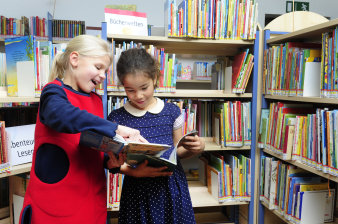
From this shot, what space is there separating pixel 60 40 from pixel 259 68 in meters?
2.95

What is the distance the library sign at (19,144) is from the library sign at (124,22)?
801 millimetres

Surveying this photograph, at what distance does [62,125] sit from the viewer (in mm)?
719

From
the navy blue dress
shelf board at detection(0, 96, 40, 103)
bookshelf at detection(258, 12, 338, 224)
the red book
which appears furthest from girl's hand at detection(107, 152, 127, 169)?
the red book

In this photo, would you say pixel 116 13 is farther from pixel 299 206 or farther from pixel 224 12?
pixel 299 206

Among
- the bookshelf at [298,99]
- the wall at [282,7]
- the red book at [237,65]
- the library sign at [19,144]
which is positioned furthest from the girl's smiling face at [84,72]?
the wall at [282,7]

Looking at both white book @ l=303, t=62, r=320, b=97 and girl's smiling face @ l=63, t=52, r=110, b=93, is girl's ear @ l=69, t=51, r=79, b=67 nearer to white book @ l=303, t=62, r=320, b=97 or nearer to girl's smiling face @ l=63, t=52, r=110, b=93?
girl's smiling face @ l=63, t=52, r=110, b=93

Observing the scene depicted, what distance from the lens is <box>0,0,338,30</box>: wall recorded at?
12.9ft

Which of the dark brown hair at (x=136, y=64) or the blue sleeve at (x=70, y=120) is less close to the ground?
the dark brown hair at (x=136, y=64)

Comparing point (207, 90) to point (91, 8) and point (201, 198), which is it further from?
point (91, 8)

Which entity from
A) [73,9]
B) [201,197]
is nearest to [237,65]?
[201,197]

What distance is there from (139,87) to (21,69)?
830 mm

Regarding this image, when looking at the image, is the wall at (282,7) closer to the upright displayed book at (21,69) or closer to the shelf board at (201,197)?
the shelf board at (201,197)

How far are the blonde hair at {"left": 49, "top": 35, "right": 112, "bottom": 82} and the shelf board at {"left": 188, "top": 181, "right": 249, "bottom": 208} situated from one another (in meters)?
1.36

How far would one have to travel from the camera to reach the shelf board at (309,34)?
1331mm
